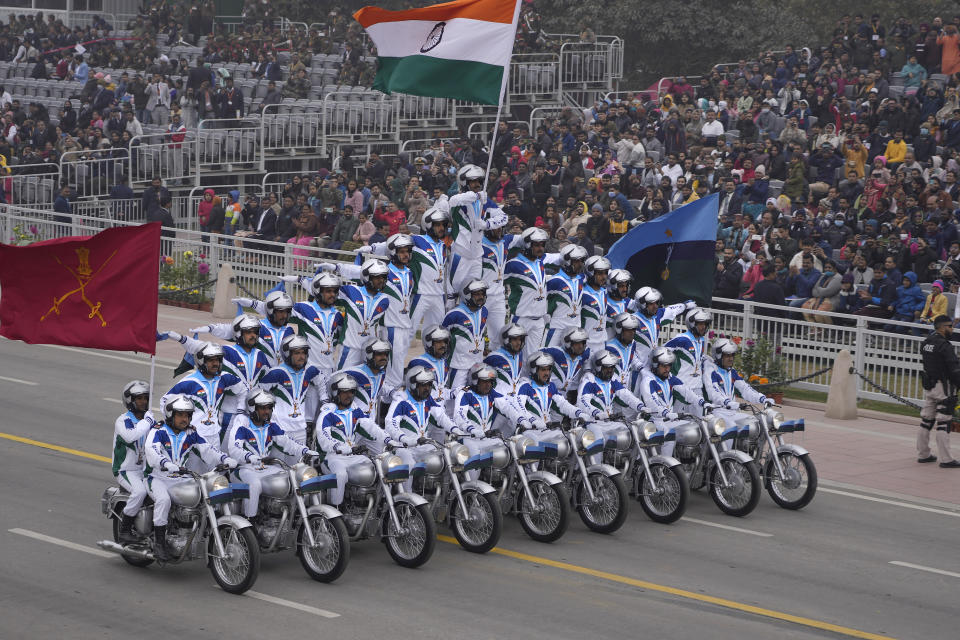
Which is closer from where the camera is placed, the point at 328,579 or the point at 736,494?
the point at 328,579

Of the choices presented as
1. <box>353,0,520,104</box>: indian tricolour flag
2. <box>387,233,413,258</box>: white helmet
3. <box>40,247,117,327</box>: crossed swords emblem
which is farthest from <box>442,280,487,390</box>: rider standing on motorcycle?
<box>40,247,117,327</box>: crossed swords emblem

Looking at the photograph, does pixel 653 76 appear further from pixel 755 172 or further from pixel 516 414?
pixel 516 414

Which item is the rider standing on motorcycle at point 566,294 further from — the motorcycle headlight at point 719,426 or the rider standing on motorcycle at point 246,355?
the rider standing on motorcycle at point 246,355

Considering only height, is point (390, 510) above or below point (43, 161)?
below

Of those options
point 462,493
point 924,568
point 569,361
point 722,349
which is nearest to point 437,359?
point 569,361

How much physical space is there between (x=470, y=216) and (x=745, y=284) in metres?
7.53

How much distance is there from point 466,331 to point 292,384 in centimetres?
226

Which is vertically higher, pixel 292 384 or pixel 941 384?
pixel 941 384

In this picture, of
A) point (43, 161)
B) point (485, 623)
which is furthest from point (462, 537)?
point (43, 161)

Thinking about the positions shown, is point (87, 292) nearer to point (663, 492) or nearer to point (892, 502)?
point (663, 492)

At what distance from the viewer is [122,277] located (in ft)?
43.2

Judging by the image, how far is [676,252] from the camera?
59.3 feet

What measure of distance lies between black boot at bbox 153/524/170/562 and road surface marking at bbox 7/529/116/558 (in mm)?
919

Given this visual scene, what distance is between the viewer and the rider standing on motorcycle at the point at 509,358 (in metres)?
15.2
